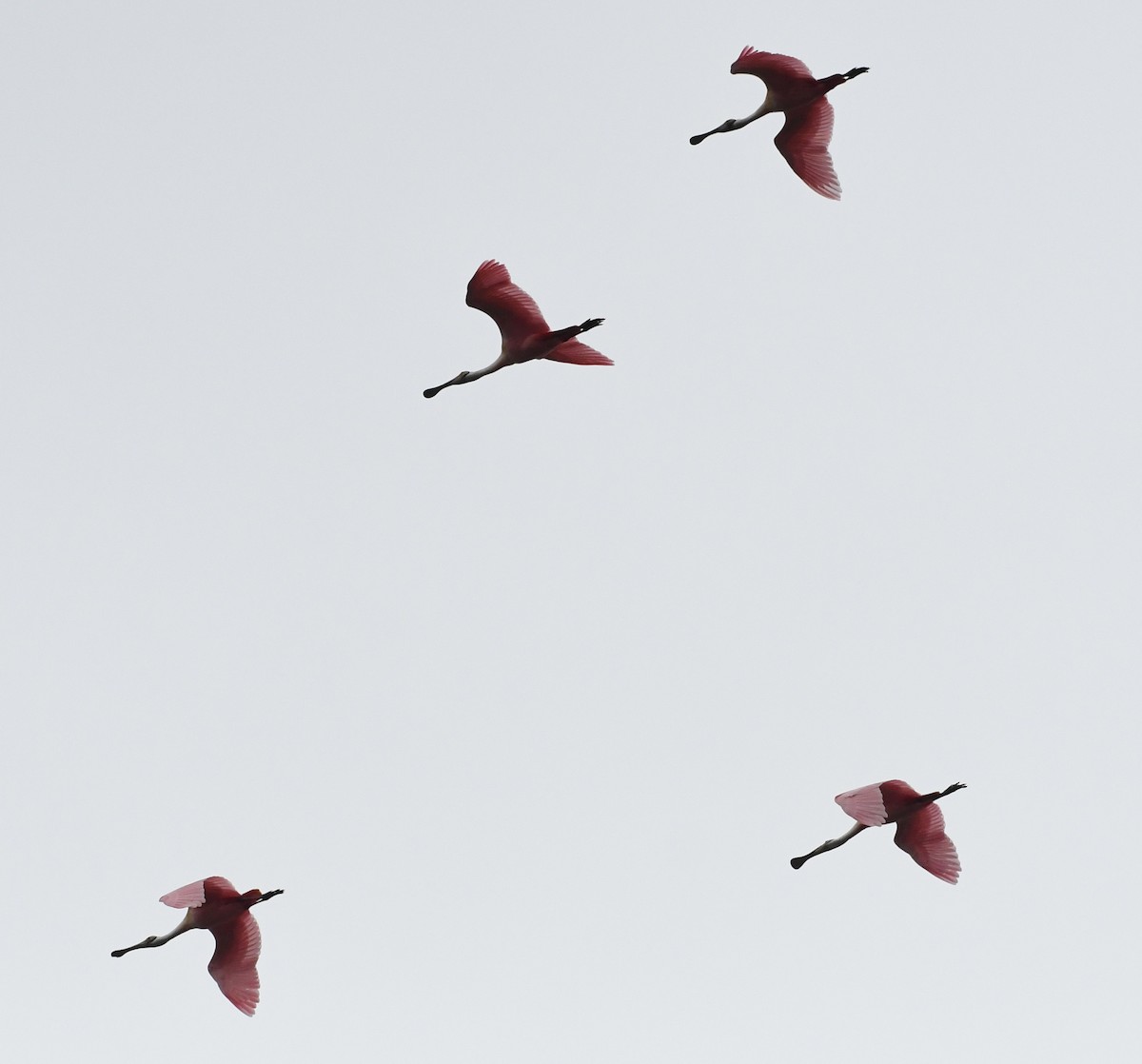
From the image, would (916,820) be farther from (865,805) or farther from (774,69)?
(774,69)

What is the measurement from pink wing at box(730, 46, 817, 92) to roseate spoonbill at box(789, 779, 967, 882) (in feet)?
32.6

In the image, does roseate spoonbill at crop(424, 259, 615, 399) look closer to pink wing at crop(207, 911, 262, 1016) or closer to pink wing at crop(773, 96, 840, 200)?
pink wing at crop(773, 96, 840, 200)

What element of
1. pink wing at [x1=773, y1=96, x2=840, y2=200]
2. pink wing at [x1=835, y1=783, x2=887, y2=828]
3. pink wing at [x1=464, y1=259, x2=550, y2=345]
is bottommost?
pink wing at [x1=835, y1=783, x2=887, y2=828]

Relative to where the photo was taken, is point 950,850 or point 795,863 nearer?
point 950,850

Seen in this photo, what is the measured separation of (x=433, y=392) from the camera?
124 ft

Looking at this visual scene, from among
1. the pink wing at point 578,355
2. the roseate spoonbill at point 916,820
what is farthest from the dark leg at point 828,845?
the pink wing at point 578,355

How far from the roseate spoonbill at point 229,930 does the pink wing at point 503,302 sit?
8.52 metres

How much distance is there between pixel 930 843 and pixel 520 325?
9270 mm

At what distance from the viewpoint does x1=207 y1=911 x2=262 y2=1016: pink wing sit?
3441cm

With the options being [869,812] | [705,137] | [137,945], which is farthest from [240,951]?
[705,137]

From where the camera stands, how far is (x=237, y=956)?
113ft

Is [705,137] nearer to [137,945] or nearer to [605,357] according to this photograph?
[605,357]

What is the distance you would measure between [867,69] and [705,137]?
4.03 meters

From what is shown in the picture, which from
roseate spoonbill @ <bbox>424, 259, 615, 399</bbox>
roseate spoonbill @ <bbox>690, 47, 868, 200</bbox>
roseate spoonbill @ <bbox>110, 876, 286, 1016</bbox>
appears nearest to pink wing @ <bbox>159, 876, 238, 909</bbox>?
roseate spoonbill @ <bbox>110, 876, 286, 1016</bbox>
